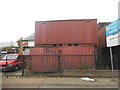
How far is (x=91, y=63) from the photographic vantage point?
25.1ft

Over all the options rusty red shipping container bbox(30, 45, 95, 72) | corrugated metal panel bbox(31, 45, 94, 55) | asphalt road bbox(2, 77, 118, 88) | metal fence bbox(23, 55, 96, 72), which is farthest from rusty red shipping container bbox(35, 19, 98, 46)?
asphalt road bbox(2, 77, 118, 88)

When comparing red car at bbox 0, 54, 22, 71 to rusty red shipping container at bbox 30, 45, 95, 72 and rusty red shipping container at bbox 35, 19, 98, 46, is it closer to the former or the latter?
rusty red shipping container at bbox 30, 45, 95, 72

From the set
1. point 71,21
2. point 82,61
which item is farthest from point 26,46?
point 82,61

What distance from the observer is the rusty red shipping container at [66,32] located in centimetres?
901

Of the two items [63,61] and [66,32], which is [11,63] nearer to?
[63,61]

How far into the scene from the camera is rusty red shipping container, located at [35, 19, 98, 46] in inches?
355

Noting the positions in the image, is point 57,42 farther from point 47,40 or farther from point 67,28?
point 67,28

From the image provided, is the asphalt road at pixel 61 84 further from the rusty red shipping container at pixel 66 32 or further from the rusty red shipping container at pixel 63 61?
the rusty red shipping container at pixel 66 32

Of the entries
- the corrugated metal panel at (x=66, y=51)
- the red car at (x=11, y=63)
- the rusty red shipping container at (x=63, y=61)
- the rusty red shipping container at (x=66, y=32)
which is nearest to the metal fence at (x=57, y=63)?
the rusty red shipping container at (x=63, y=61)

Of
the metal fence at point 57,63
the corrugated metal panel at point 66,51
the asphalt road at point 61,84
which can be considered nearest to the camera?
the asphalt road at point 61,84

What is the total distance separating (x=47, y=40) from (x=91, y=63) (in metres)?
4.57

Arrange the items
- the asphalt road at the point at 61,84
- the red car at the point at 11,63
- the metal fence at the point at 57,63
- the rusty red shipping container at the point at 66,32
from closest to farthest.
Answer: the asphalt road at the point at 61,84, the metal fence at the point at 57,63, the red car at the point at 11,63, the rusty red shipping container at the point at 66,32

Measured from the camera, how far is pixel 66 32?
9.29 meters

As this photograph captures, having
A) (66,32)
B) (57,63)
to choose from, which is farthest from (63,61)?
(66,32)
